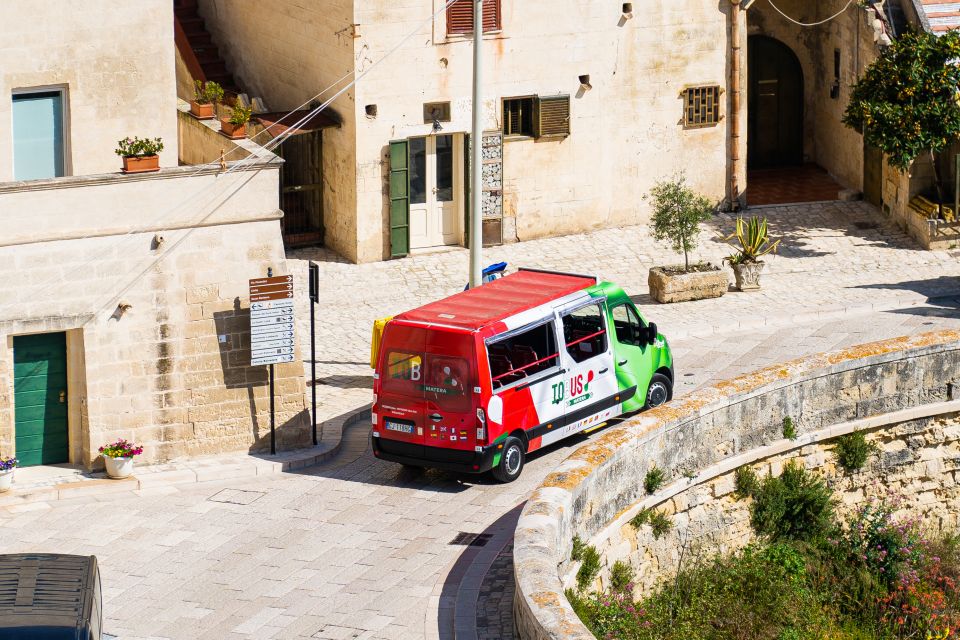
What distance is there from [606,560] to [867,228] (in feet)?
52.8

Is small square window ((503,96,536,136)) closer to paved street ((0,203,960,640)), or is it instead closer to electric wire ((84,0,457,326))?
electric wire ((84,0,457,326))

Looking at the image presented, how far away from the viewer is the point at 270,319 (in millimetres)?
21250

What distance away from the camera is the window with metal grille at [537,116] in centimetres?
3022

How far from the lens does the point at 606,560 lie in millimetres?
17109

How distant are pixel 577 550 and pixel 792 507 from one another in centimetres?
444

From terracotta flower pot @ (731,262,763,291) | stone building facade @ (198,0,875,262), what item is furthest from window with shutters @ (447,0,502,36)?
terracotta flower pot @ (731,262,763,291)

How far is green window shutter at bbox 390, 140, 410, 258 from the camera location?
29.2 meters

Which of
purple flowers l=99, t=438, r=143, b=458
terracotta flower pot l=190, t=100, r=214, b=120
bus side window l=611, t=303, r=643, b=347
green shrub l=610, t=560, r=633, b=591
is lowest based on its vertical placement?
green shrub l=610, t=560, r=633, b=591

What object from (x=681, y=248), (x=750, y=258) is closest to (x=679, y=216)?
(x=681, y=248)

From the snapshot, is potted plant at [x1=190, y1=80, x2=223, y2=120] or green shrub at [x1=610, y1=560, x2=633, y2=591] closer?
green shrub at [x1=610, y1=560, x2=633, y2=591]

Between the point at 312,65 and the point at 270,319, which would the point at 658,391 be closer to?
the point at 270,319

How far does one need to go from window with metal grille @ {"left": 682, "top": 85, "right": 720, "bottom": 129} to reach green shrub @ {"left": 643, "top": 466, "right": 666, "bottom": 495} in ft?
47.6

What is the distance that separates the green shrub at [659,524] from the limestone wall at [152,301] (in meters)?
5.51

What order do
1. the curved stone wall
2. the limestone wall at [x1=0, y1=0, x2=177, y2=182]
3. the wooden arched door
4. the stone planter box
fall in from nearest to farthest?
the curved stone wall < the limestone wall at [x1=0, y1=0, x2=177, y2=182] < the stone planter box < the wooden arched door
